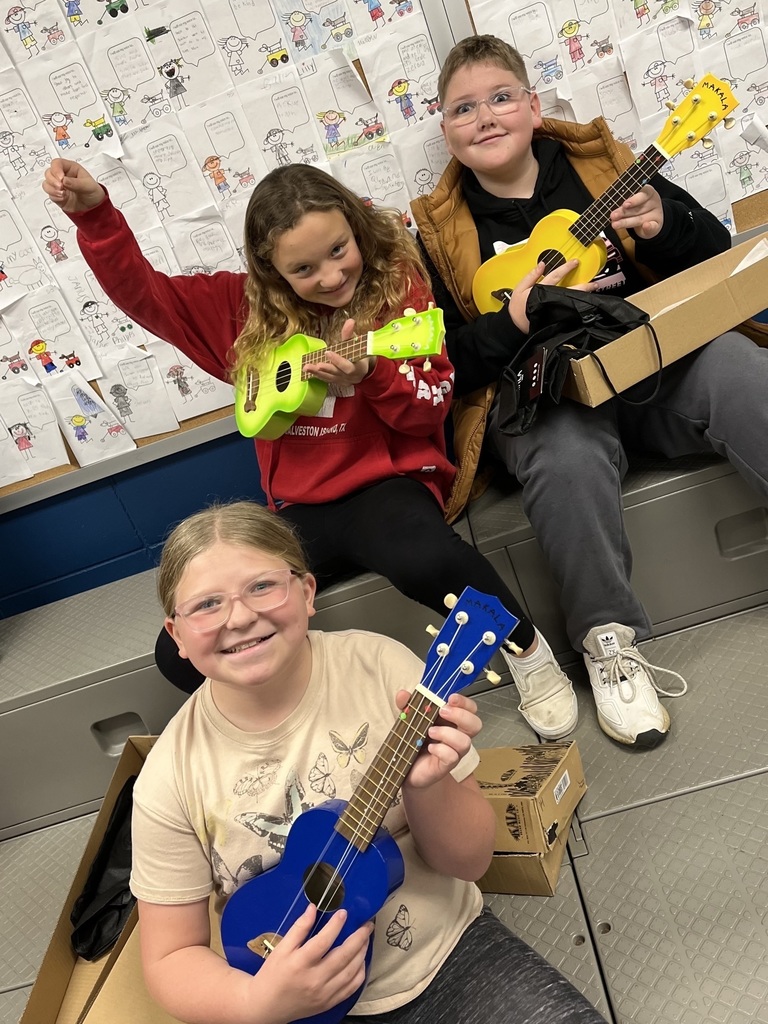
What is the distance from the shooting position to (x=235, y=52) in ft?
5.37

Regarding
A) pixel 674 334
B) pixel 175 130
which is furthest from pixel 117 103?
pixel 674 334

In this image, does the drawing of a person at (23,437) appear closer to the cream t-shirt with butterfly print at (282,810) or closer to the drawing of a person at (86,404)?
the drawing of a person at (86,404)

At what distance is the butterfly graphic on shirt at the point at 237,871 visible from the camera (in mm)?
917

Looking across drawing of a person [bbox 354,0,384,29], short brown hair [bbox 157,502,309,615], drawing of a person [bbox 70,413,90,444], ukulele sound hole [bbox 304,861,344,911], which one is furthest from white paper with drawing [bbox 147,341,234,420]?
ukulele sound hole [bbox 304,861,344,911]

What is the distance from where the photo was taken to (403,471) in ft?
5.04

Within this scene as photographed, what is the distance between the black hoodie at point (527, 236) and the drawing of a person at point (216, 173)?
474mm

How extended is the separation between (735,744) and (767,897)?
278mm

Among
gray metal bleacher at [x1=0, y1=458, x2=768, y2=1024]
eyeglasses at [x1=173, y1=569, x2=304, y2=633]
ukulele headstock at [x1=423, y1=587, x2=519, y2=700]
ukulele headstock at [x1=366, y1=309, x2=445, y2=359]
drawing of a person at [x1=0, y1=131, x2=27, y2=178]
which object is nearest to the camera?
ukulele headstock at [x1=423, y1=587, x2=519, y2=700]

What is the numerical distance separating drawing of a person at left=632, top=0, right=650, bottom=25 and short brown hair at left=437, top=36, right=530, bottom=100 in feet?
0.91

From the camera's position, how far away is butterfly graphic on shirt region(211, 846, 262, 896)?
3.01ft

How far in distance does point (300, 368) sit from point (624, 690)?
0.81m

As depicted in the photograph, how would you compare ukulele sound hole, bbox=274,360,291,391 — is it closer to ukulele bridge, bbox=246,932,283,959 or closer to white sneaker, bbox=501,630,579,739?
white sneaker, bbox=501,630,579,739

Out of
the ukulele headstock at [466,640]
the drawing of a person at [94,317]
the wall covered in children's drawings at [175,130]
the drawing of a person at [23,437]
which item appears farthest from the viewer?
the drawing of a person at [23,437]

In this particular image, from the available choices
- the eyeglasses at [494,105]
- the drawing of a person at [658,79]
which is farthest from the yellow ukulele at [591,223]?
the eyeglasses at [494,105]
